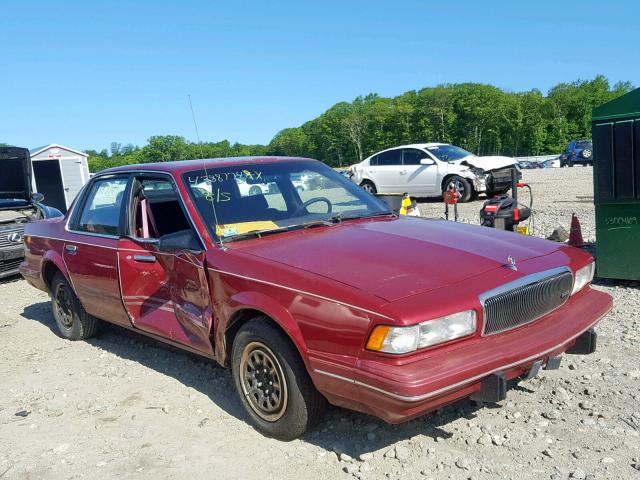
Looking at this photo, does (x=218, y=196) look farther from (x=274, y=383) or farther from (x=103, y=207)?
(x=103, y=207)

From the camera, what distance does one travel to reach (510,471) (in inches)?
123

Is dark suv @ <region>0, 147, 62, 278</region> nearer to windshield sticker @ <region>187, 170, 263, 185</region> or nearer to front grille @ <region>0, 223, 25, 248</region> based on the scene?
front grille @ <region>0, 223, 25, 248</region>

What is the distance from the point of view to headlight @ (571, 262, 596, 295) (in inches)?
148

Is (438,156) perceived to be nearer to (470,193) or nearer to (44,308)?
(470,193)

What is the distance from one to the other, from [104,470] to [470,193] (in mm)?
13485

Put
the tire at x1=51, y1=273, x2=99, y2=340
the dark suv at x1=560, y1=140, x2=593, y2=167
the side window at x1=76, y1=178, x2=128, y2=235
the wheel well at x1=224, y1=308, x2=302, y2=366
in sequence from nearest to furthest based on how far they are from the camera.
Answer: the wheel well at x1=224, y1=308, x2=302, y2=366
the side window at x1=76, y1=178, x2=128, y2=235
the tire at x1=51, y1=273, x2=99, y2=340
the dark suv at x1=560, y1=140, x2=593, y2=167

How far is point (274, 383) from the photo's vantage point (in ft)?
11.7

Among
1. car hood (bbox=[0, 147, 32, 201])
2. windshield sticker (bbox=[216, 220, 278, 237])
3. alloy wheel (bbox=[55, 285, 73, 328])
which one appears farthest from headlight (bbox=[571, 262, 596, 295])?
car hood (bbox=[0, 147, 32, 201])

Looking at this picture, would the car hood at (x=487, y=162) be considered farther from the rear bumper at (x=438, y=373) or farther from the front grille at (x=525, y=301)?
the rear bumper at (x=438, y=373)

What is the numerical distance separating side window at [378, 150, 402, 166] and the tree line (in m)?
43.6

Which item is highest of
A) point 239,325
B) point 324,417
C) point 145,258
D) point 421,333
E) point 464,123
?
point 464,123

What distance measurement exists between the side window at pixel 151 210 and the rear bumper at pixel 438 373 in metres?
2.23

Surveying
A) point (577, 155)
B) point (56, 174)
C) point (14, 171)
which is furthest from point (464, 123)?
point (14, 171)

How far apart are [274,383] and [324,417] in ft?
1.15
